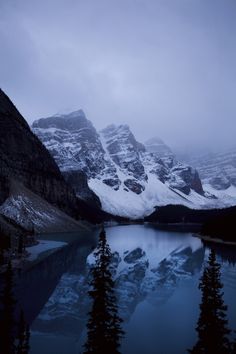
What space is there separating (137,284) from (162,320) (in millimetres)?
18605

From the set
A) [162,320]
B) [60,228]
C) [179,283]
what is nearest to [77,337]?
[162,320]

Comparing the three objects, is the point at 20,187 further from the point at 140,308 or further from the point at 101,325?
the point at 101,325

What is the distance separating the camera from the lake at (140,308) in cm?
2915

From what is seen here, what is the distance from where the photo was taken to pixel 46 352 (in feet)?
89.7

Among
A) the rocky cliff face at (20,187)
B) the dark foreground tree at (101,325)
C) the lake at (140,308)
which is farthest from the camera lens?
the rocky cliff face at (20,187)

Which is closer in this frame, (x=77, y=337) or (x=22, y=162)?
(x=77, y=337)

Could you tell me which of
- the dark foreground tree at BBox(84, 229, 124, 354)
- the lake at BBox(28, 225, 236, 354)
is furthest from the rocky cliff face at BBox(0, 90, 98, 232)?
the dark foreground tree at BBox(84, 229, 124, 354)

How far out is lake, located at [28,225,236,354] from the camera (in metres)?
29.1

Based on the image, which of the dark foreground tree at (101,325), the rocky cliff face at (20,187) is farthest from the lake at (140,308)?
the rocky cliff face at (20,187)

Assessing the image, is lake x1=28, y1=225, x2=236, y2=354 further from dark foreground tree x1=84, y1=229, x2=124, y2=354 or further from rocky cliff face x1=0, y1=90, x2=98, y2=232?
rocky cliff face x1=0, y1=90, x2=98, y2=232

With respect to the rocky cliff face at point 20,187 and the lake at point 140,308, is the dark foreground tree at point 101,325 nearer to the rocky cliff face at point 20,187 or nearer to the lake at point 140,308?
the lake at point 140,308

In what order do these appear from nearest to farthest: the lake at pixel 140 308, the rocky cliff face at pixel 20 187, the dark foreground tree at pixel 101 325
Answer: the dark foreground tree at pixel 101 325, the lake at pixel 140 308, the rocky cliff face at pixel 20 187

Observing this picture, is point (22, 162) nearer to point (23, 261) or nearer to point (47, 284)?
point (23, 261)

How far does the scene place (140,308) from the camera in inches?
1592
